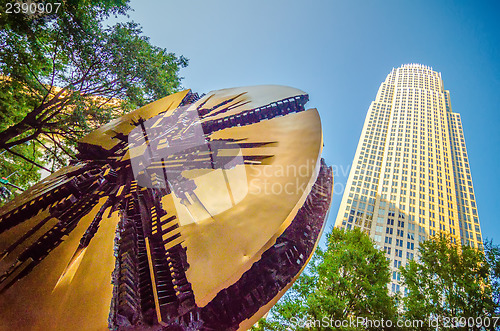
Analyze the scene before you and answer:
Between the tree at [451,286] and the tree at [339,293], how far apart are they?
900mm

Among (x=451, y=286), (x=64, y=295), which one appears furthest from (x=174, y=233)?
(x=451, y=286)

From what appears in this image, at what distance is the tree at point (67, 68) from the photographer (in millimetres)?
4883

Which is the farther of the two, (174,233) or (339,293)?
(339,293)

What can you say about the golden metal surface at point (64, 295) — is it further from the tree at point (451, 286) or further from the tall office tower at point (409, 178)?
the tall office tower at point (409, 178)

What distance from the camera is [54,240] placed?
64.3 inches

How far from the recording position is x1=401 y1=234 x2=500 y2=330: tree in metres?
7.32

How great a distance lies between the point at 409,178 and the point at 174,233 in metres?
64.2

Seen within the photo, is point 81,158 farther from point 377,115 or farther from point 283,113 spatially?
point 377,115

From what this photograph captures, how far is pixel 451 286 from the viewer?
8039 mm

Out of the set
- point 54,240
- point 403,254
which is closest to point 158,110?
point 54,240

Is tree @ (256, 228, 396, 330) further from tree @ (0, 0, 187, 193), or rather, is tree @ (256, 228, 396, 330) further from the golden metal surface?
tree @ (0, 0, 187, 193)

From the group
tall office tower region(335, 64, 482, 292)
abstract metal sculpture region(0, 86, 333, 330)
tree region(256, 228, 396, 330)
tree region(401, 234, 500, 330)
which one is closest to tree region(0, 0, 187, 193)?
abstract metal sculpture region(0, 86, 333, 330)

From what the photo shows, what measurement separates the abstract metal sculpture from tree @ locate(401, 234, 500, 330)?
9130mm

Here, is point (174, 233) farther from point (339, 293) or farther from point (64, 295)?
point (339, 293)
